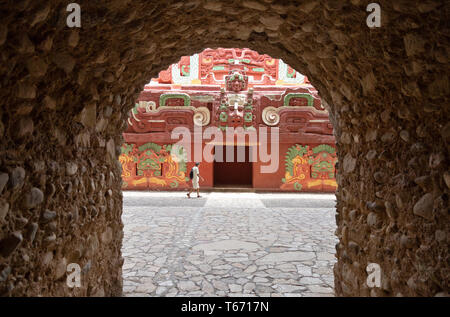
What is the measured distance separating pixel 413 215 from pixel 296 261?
2.49m

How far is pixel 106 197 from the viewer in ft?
7.70

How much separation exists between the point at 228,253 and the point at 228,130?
8229 millimetres

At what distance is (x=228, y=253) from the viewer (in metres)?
4.09

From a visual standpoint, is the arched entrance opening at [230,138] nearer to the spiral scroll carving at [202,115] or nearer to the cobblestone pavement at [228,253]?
the spiral scroll carving at [202,115]

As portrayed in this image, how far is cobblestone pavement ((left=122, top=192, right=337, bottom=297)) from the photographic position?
2994 millimetres

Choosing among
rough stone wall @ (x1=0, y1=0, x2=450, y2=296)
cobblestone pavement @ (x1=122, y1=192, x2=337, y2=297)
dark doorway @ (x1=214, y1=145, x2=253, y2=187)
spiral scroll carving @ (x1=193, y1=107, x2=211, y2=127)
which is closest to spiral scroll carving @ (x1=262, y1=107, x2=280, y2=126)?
spiral scroll carving @ (x1=193, y1=107, x2=211, y2=127)

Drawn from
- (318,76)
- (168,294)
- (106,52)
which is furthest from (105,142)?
(318,76)

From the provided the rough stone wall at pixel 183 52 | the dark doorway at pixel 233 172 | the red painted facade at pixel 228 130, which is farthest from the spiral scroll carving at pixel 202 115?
the rough stone wall at pixel 183 52

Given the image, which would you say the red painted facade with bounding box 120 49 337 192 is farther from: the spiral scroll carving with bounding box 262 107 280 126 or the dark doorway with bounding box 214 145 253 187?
the dark doorway with bounding box 214 145 253 187

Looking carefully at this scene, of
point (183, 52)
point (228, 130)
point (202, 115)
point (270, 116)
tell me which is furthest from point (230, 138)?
point (183, 52)

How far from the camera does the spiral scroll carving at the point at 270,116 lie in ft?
39.6

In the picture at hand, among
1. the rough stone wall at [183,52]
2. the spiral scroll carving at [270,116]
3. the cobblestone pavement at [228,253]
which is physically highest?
the spiral scroll carving at [270,116]

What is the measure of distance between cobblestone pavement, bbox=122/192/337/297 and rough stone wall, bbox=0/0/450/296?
32.5 inches

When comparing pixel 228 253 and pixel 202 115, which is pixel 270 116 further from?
pixel 228 253
